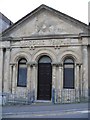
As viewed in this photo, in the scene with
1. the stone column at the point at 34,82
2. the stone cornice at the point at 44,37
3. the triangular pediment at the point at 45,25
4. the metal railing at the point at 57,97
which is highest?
the triangular pediment at the point at 45,25

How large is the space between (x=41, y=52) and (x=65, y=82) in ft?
9.43

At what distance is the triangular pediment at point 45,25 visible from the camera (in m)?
16.7

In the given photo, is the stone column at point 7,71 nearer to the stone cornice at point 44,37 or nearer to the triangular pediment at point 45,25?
the stone cornice at point 44,37

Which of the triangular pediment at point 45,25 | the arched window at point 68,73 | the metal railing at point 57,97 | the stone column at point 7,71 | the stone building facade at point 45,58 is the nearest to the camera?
the metal railing at point 57,97

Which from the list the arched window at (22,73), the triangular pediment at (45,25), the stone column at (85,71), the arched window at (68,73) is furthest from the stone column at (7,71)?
the stone column at (85,71)

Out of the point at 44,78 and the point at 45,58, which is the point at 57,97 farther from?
the point at 45,58

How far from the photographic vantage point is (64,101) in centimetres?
1577

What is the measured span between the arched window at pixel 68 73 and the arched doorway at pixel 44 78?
1.15 m

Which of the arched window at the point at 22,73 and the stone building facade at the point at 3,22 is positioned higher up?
the stone building facade at the point at 3,22

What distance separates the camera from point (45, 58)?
56.3ft

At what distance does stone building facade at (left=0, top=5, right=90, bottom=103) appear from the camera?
52.5 ft

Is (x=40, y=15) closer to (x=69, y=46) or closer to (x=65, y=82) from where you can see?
(x=69, y=46)

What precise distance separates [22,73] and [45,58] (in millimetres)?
2189

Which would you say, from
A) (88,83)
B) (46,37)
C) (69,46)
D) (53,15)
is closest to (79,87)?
(88,83)
